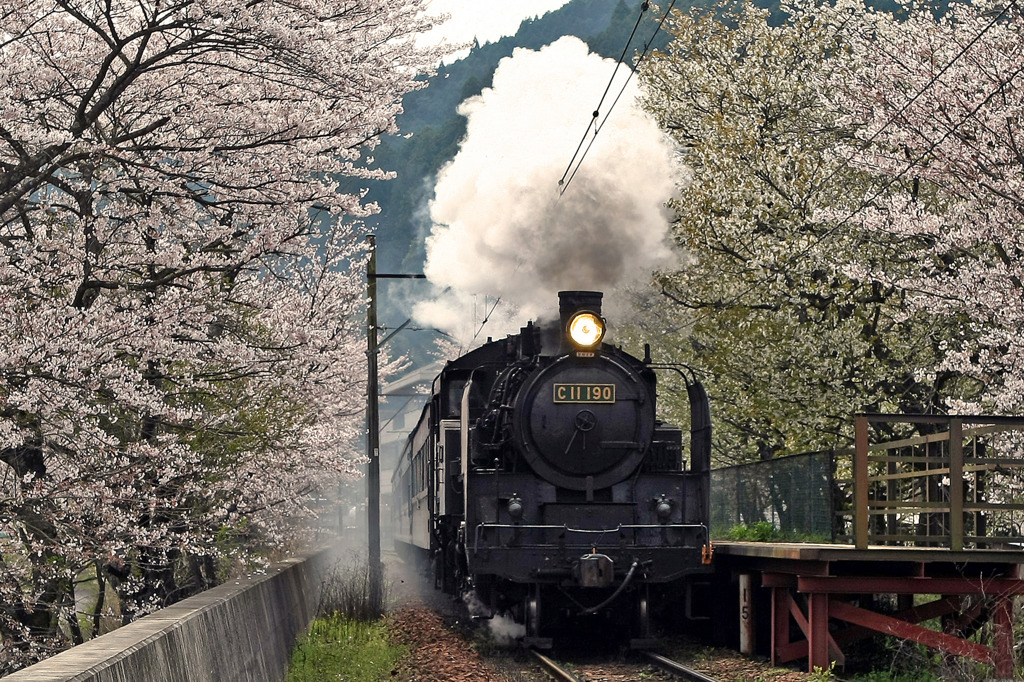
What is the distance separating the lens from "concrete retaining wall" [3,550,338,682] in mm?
5414

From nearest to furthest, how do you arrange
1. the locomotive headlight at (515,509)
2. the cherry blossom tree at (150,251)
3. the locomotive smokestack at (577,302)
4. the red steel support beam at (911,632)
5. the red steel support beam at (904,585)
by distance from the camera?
1. the cherry blossom tree at (150,251)
2. the red steel support beam at (911,632)
3. the red steel support beam at (904,585)
4. the locomotive headlight at (515,509)
5. the locomotive smokestack at (577,302)

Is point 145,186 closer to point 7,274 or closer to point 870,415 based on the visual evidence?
point 7,274

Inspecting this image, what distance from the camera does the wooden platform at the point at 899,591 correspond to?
1066cm

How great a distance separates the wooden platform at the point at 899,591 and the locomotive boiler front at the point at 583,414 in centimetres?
174

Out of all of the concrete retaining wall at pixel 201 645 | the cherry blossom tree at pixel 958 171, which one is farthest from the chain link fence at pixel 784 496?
the concrete retaining wall at pixel 201 645

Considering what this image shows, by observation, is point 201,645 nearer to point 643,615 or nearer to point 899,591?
point 643,615

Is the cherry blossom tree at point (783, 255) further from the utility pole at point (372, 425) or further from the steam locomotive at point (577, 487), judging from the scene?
the steam locomotive at point (577, 487)

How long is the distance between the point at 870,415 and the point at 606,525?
3.34 meters

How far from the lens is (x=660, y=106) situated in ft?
77.5

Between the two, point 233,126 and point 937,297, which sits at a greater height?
point 233,126

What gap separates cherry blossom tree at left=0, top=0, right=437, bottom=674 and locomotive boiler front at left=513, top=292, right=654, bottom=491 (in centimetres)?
304

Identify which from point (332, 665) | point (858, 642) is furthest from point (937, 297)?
point (332, 665)

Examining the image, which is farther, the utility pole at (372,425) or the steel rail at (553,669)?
the utility pole at (372,425)

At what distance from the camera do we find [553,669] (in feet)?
37.5
